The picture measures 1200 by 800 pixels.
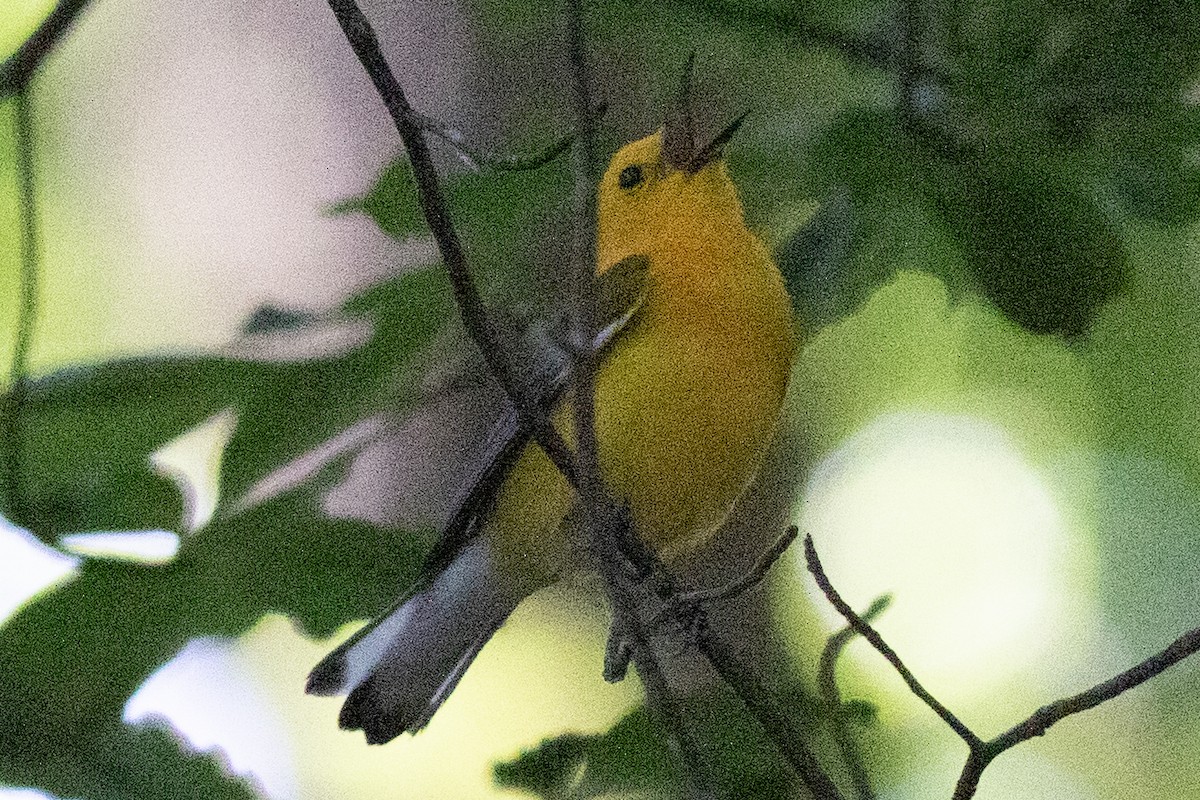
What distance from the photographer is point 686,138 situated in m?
0.63

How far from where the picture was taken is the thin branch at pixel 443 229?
47 cm

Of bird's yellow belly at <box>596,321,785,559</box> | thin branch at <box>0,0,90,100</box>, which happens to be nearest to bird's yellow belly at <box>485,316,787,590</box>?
bird's yellow belly at <box>596,321,785,559</box>

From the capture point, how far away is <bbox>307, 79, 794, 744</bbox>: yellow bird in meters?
0.60

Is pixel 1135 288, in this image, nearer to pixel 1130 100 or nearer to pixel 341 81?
pixel 1130 100

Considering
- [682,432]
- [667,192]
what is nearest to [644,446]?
[682,432]

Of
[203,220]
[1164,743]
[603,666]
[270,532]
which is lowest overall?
[1164,743]

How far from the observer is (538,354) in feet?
1.85

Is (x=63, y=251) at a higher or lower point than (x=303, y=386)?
higher

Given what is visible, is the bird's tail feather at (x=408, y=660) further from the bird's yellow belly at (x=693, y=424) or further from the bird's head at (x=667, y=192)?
the bird's head at (x=667, y=192)

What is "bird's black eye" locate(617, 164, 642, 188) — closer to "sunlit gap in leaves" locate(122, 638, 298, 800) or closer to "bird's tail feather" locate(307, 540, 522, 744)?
"bird's tail feather" locate(307, 540, 522, 744)

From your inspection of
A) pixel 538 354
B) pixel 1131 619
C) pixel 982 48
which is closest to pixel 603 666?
pixel 538 354

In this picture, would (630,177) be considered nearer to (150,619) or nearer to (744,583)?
(744,583)

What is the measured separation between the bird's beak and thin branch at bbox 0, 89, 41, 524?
1.20ft

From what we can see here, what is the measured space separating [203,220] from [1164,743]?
0.61m
